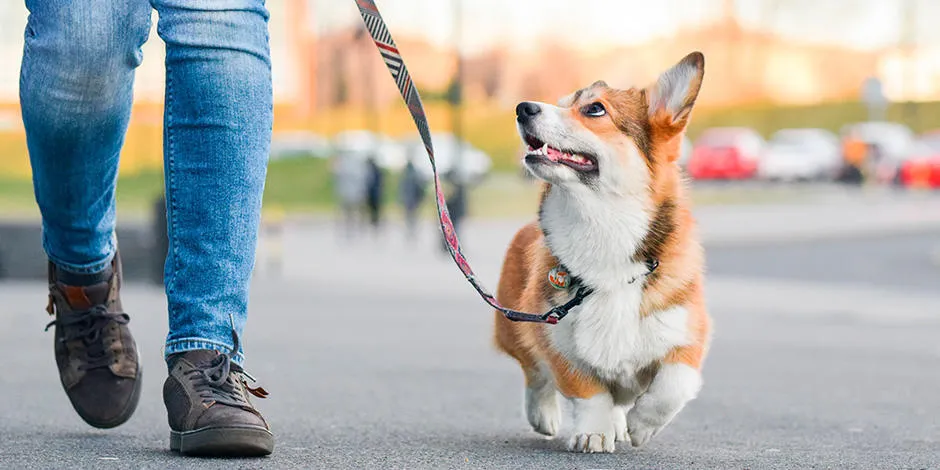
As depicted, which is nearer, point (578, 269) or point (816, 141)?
point (578, 269)

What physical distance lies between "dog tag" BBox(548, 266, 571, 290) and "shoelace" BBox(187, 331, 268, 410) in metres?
0.87

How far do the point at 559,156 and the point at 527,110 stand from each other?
6.0 inches

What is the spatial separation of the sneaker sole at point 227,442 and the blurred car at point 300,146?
189ft

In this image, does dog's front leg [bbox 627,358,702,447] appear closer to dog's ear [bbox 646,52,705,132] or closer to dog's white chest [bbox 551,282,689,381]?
dog's white chest [bbox 551,282,689,381]

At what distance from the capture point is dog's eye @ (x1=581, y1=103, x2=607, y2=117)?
395 centimetres

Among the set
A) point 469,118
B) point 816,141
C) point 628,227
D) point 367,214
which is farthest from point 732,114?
point 628,227

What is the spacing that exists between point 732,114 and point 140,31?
76.5m

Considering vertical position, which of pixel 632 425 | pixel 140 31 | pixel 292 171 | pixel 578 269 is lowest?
pixel 292 171

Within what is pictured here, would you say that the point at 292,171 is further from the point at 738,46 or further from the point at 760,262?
the point at 760,262

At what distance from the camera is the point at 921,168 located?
44938 millimetres

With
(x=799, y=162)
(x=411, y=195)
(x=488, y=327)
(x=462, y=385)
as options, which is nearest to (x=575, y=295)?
(x=462, y=385)

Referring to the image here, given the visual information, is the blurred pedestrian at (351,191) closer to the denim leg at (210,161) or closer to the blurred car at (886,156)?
the blurred car at (886,156)

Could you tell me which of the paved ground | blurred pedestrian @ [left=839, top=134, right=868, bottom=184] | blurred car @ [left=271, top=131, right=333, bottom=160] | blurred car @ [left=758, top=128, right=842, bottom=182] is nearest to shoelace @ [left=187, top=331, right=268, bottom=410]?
the paved ground

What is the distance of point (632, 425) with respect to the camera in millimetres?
3770
